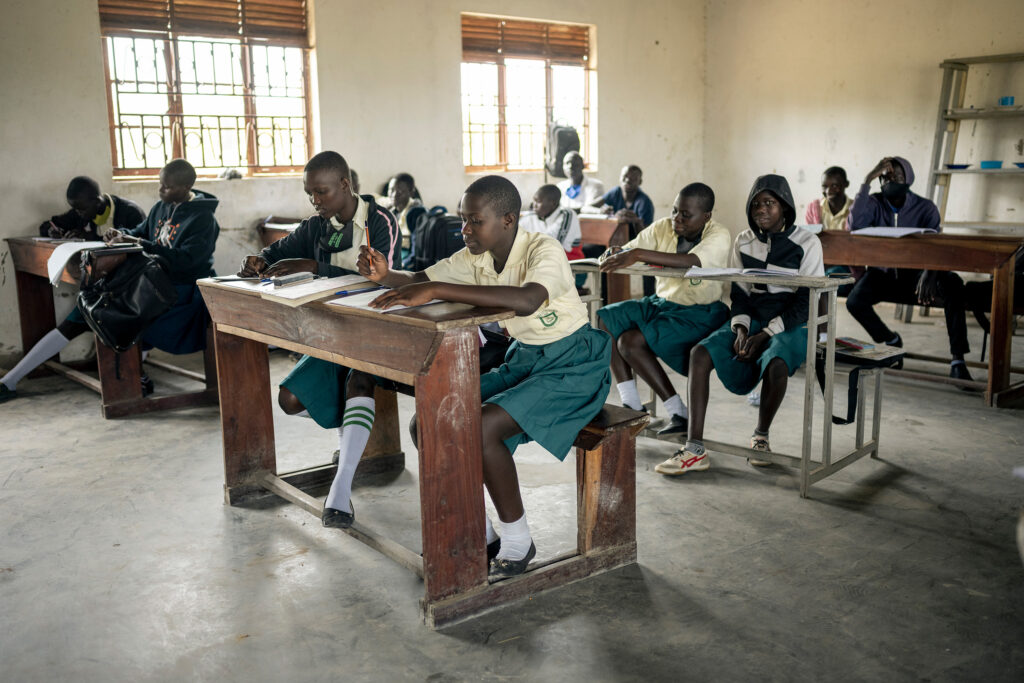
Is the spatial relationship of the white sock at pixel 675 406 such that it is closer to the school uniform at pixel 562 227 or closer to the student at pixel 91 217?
the school uniform at pixel 562 227

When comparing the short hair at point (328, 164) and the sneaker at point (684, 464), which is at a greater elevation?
the short hair at point (328, 164)

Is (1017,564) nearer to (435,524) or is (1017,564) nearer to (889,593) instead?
(889,593)

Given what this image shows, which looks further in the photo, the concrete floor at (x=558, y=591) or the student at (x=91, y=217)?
the student at (x=91, y=217)

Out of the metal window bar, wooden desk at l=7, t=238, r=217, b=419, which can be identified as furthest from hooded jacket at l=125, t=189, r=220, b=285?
the metal window bar

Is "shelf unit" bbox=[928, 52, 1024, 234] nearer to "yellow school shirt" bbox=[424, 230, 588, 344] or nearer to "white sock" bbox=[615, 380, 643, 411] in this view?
"white sock" bbox=[615, 380, 643, 411]

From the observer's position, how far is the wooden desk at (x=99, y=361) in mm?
4570

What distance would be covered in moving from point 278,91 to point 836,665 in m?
5.77

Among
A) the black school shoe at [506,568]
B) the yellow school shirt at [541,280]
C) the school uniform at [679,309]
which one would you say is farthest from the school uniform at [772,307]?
the black school shoe at [506,568]

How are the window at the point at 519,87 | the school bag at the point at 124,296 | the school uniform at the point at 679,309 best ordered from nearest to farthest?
the school uniform at the point at 679,309
the school bag at the point at 124,296
the window at the point at 519,87

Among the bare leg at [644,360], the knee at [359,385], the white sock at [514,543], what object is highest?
the knee at [359,385]

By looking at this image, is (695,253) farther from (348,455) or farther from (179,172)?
(179,172)

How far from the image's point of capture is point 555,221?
18.2ft

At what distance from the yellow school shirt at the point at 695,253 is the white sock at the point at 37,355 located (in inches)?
128

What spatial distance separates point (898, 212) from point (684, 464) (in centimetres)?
284
